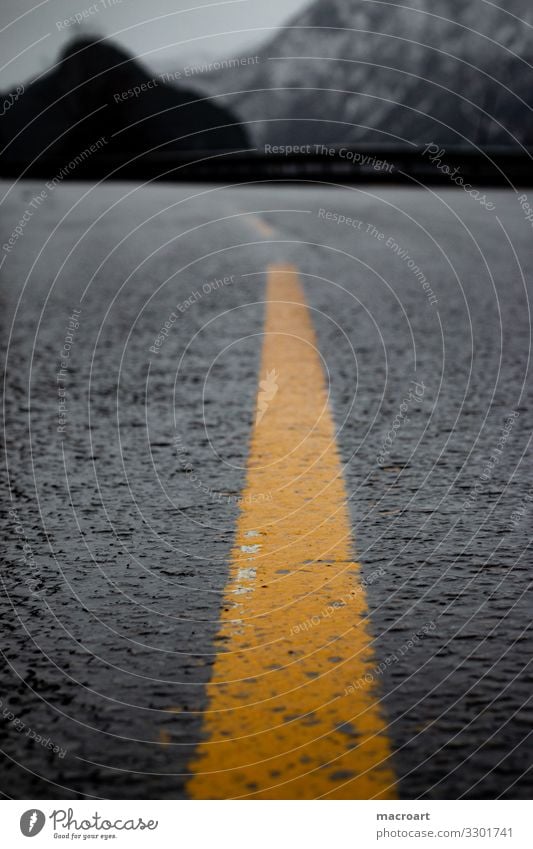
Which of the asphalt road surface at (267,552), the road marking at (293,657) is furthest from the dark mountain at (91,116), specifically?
the road marking at (293,657)

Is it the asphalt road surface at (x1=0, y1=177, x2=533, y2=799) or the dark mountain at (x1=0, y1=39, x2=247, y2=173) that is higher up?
the dark mountain at (x1=0, y1=39, x2=247, y2=173)

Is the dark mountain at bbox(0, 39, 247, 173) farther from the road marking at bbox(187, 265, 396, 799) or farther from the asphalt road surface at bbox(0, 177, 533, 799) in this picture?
the road marking at bbox(187, 265, 396, 799)

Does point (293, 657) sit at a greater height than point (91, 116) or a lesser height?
lesser

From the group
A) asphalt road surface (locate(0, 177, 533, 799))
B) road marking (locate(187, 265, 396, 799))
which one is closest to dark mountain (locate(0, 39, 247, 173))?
asphalt road surface (locate(0, 177, 533, 799))

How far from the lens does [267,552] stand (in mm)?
2256

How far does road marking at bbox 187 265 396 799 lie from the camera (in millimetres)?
1434

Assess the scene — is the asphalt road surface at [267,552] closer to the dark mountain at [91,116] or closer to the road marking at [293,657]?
the road marking at [293,657]

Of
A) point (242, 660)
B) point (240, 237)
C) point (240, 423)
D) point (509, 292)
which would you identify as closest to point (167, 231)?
point (240, 237)

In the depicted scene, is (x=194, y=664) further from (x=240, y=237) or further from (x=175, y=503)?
(x=240, y=237)

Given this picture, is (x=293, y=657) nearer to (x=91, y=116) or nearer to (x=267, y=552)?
(x=267, y=552)

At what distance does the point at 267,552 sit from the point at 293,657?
1.63 ft

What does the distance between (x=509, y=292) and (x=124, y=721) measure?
5.02m

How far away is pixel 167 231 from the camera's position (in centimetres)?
1057

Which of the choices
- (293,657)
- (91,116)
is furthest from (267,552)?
(91,116)
